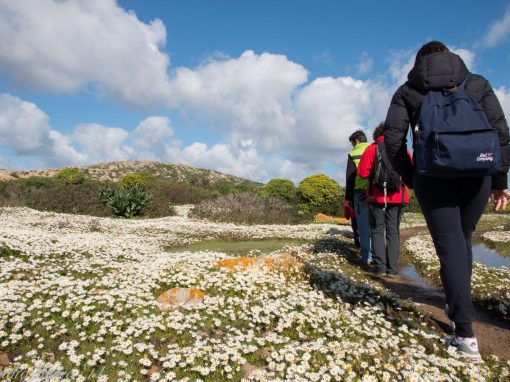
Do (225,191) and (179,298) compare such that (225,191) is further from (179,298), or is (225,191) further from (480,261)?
(179,298)

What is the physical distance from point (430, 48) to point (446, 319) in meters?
3.51

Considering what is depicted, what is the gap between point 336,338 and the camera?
4219 millimetres

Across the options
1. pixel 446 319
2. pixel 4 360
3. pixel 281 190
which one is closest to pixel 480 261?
pixel 446 319

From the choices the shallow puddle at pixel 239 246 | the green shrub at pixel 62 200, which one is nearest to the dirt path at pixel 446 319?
the shallow puddle at pixel 239 246

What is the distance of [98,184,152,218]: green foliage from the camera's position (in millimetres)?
21781

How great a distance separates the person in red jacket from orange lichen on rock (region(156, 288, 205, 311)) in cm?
400

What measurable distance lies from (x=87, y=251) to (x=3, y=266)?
6.81ft

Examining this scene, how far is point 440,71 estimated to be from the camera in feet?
11.6

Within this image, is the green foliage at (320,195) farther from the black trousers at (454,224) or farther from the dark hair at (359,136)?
the black trousers at (454,224)

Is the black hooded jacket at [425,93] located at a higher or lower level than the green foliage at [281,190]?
lower

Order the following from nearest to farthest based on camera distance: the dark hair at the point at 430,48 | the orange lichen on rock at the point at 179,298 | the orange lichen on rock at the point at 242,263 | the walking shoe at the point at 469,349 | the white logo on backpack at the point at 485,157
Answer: the white logo on backpack at the point at 485,157, the walking shoe at the point at 469,349, the dark hair at the point at 430,48, the orange lichen on rock at the point at 179,298, the orange lichen on rock at the point at 242,263

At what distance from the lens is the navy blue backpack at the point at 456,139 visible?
317 centimetres

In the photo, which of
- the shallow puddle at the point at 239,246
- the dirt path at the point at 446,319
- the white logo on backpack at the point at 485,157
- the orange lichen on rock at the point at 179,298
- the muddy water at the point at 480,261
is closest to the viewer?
the white logo on backpack at the point at 485,157

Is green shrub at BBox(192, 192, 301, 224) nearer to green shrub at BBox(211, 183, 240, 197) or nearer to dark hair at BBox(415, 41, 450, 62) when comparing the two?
green shrub at BBox(211, 183, 240, 197)
